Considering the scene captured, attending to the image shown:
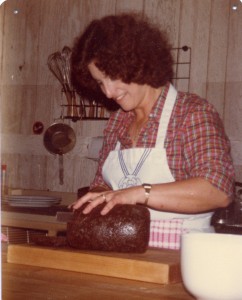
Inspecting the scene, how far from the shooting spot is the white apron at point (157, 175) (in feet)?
4.14

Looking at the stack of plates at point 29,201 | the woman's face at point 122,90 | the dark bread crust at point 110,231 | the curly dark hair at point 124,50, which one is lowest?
the stack of plates at point 29,201

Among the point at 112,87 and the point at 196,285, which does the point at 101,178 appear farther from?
the point at 196,285

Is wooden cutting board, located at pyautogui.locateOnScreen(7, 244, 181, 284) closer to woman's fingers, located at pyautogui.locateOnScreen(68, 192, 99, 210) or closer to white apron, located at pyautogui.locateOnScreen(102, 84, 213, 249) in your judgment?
woman's fingers, located at pyautogui.locateOnScreen(68, 192, 99, 210)

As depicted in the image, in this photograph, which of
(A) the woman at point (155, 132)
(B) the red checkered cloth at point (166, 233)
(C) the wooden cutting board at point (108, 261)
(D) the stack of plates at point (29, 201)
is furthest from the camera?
(D) the stack of plates at point (29, 201)

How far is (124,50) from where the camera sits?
51.9 inches

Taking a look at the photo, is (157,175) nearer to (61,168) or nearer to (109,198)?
(109,198)

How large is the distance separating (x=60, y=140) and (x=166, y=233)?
1496 mm

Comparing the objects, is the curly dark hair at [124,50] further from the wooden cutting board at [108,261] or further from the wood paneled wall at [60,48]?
the wood paneled wall at [60,48]

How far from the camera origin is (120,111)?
4.80 ft

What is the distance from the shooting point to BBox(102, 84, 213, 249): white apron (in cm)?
126

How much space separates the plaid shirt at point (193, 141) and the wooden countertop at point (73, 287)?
36cm

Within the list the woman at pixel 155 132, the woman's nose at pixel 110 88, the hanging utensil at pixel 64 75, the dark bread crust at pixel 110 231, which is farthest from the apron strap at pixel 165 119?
the hanging utensil at pixel 64 75

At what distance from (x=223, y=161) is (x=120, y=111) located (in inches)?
15.0

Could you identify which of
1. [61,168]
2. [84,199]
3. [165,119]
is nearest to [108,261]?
[84,199]
